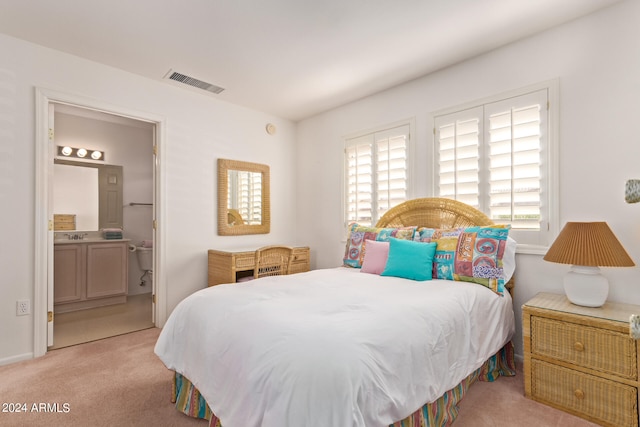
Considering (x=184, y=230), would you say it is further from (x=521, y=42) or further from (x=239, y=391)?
(x=521, y=42)

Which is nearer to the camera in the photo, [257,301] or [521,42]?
[257,301]

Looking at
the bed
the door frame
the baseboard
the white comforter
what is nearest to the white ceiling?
the door frame

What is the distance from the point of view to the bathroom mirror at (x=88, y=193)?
4.37 metres

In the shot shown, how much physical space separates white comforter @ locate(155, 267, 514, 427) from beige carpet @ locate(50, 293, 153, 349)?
6.21ft

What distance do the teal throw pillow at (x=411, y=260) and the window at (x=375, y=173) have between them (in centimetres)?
91

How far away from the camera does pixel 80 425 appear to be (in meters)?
1.73

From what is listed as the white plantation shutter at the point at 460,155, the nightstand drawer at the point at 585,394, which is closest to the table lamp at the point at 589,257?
the nightstand drawer at the point at 585,394

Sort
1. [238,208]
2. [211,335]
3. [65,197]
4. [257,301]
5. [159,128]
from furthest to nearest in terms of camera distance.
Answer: [65,197] → [238,208] → [159,128] → [257,301] → [211,335]

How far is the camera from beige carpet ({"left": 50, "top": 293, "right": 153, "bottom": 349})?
308 centimetres

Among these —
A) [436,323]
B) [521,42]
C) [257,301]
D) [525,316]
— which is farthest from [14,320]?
[521,42]

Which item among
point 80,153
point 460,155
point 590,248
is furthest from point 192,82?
point 590,248

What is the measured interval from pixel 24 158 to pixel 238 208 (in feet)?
6.69

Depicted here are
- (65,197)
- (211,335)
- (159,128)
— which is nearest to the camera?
(211,335)

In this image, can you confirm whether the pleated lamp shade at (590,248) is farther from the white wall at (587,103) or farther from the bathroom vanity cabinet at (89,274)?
the bathroom vanity cabinet at (89,274)
